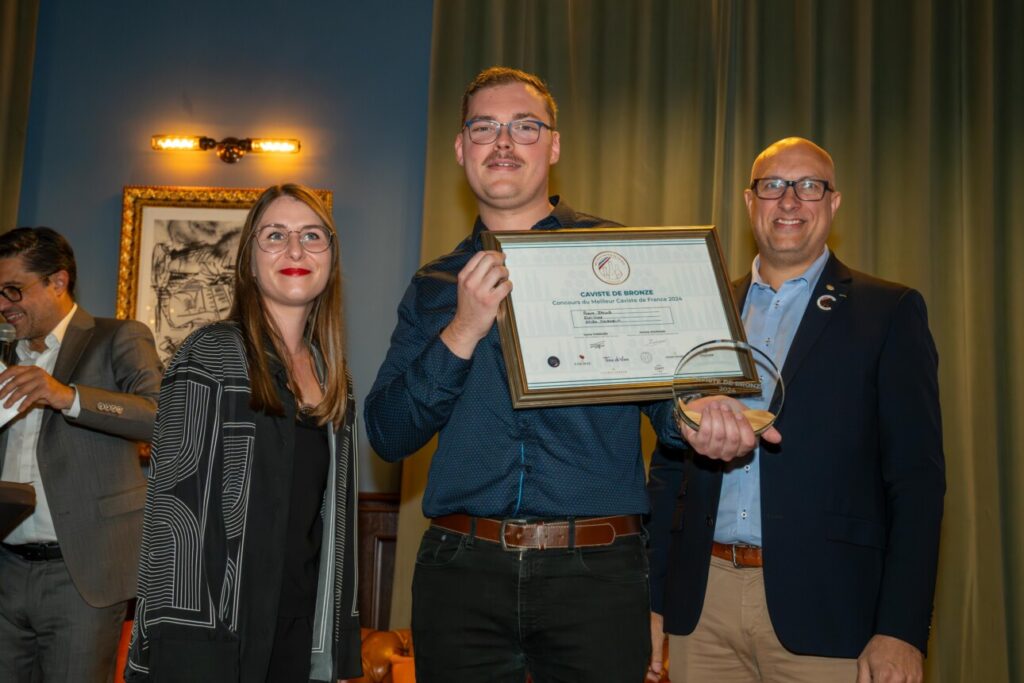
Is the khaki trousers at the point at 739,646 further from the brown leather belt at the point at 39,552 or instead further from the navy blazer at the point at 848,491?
the brown leather belt at the point at 39,552

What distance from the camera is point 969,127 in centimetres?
479

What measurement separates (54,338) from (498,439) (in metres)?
2.13

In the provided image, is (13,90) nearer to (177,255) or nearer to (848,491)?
(177,255)

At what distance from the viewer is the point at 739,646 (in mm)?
2414

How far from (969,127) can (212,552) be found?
435 cm

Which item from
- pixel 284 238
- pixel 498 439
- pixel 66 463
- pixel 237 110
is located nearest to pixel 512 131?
pixel 284 238

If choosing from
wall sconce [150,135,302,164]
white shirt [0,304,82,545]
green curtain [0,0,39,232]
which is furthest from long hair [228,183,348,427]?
green curtain [0,0,39,232]

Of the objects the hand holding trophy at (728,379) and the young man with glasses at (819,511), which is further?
the young man with glasses at (819,511)

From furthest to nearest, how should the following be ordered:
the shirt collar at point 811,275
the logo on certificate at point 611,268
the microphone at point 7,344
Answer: the microphone at point 7,344
the shirt collar at point 811,275
the logo on certificate at point 611,268

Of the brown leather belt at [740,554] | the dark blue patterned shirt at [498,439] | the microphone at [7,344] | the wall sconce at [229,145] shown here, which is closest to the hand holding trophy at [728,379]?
the dark blue patterned shirt at [498,439]

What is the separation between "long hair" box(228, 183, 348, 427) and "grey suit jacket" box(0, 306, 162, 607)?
3.54 feet

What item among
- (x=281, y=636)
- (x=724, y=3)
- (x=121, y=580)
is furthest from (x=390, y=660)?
(x=724, y=3)

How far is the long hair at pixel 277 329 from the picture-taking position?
2178mm

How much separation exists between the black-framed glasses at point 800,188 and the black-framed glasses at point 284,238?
1.25 meters
